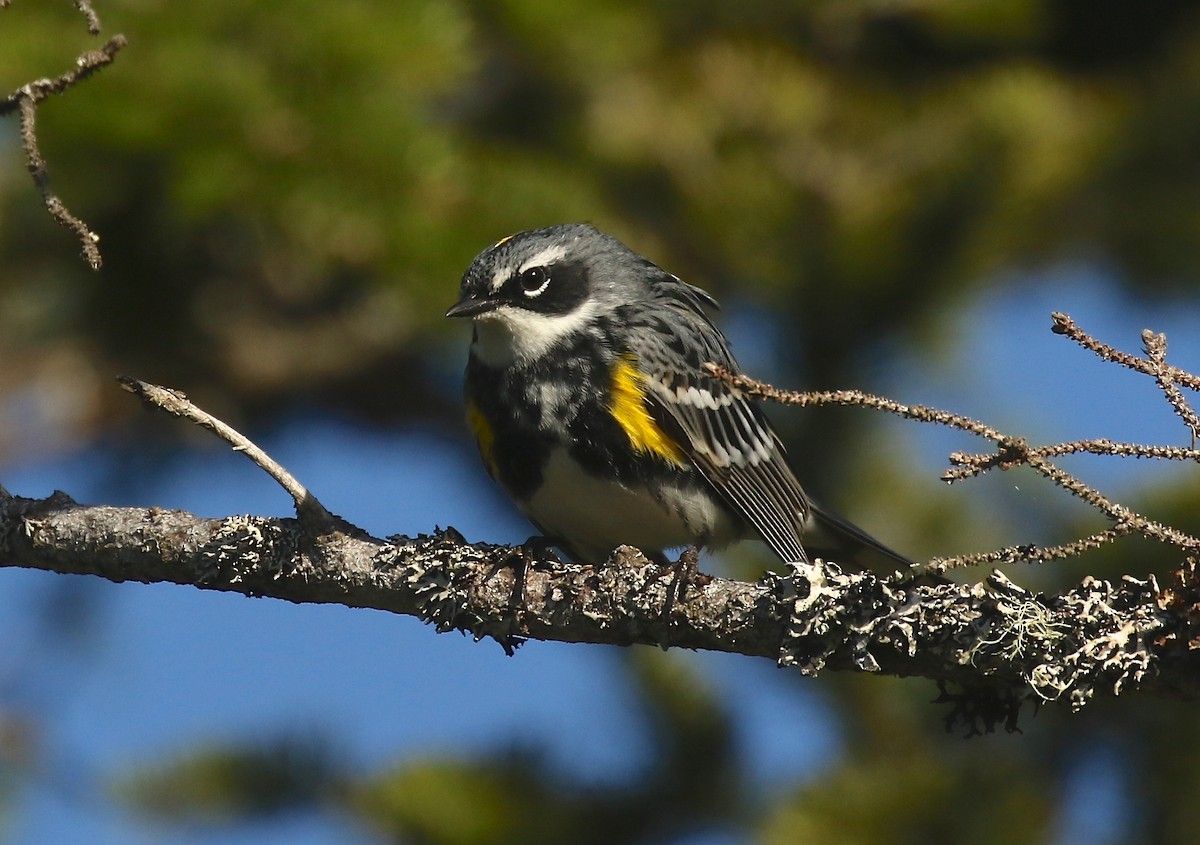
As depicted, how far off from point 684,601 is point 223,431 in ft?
3.29

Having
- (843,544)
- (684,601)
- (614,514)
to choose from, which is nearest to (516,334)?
(614,514)

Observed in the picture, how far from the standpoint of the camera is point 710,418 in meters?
4.22

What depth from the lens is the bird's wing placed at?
4145 mm

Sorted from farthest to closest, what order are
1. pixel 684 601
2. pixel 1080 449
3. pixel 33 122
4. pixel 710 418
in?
pixel 710 418
pixel 684 601
pixel 33 122
pixel 1080 449

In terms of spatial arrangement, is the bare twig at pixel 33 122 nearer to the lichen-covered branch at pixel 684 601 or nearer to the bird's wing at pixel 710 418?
the lichen-covered branch at pixel 684 601

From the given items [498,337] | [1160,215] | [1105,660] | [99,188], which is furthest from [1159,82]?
[99,188]

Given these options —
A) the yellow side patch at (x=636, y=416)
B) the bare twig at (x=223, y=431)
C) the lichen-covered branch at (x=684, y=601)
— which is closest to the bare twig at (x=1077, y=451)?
the lichen-covered branch at (x=684, y=601)

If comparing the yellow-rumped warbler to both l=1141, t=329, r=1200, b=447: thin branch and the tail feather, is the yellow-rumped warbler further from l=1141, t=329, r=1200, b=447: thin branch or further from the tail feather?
l=1141, t=329, r=1200, b=447: thin branch

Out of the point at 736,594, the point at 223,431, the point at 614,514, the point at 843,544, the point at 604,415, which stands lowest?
the point at 736,594

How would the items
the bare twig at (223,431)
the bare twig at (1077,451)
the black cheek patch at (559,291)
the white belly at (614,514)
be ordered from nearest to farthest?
the bare twig at (1077,451)
the bare twig at (223,431)
the white belly at (614,514)
the black cheek patch at (559,291)

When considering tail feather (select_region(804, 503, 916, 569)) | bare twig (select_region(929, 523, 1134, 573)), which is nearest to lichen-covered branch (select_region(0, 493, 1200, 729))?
bare twig (select_region(929, 523, 1134, 573))

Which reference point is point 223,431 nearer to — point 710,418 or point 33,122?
point 33,122

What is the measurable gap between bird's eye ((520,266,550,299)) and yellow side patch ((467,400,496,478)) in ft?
1.25

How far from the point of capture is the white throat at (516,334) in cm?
415
